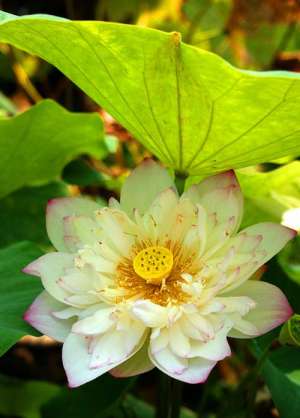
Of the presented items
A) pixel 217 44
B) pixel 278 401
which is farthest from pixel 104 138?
pixel 217 44

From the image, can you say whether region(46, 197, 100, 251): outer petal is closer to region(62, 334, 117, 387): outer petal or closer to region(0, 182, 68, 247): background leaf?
region(62, 334, 117, 387): outer petal

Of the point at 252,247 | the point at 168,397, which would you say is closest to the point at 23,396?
the point at 168,397

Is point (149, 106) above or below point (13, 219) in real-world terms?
above

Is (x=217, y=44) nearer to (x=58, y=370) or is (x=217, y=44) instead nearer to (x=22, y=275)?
(x=58, y=370)

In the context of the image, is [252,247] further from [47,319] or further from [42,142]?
[42,142]

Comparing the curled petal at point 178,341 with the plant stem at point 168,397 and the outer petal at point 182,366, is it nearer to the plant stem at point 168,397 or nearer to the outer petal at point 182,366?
the outer petal at point 182,366

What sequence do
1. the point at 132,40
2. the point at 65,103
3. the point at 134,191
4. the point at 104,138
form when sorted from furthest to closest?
the point at 65,103
the point at 104,138
the point at 134,191
the point at 132,40

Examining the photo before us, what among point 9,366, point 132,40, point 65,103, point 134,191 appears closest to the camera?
point 132,40
